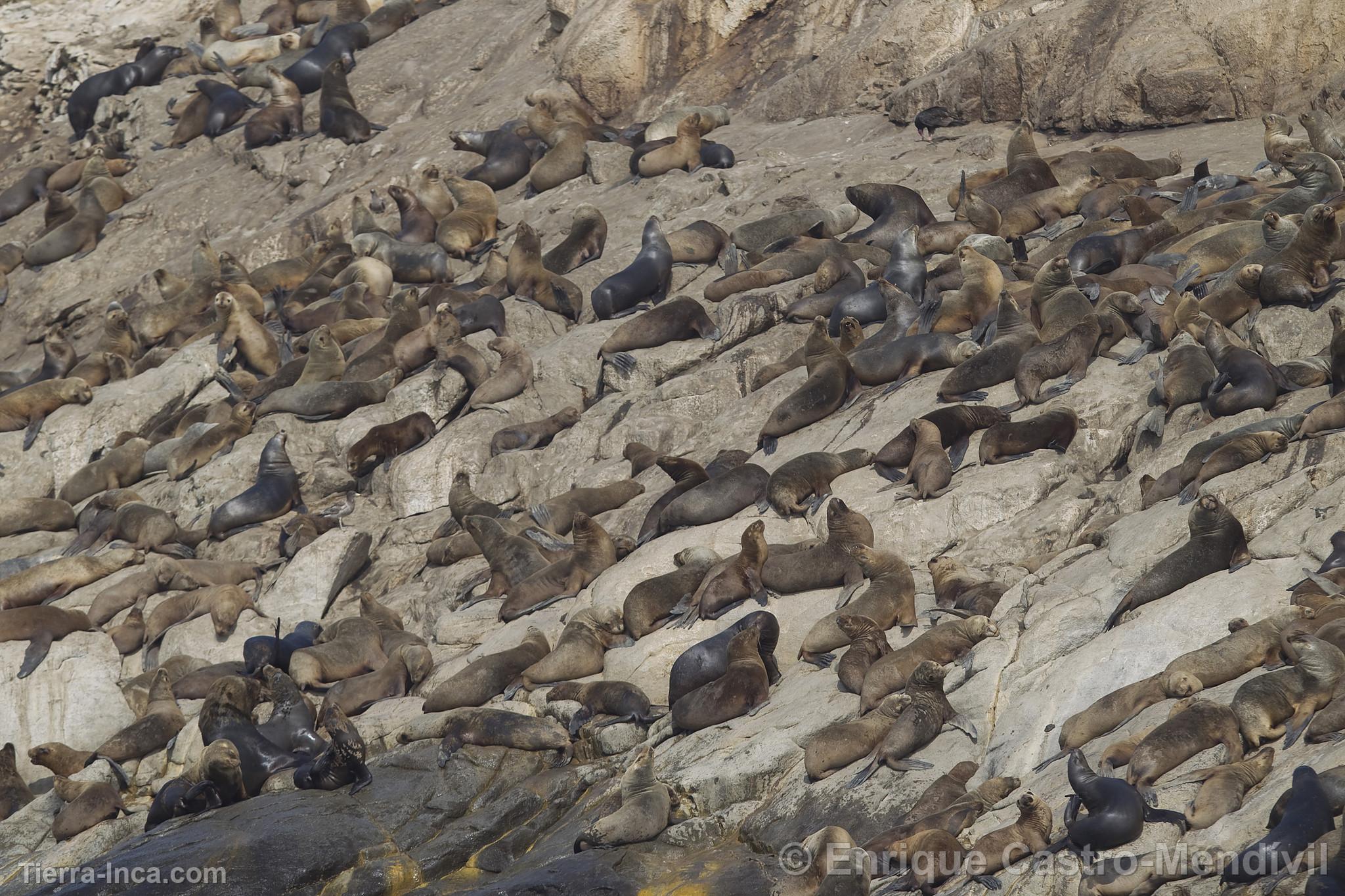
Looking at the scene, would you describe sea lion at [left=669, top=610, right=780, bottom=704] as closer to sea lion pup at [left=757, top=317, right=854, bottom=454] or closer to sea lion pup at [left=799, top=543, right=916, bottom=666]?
sea lion pup at [left=799, top=543, right=916, bottom=666]

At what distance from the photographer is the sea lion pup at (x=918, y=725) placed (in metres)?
8.24

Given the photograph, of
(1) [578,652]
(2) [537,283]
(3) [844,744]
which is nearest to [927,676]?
(3) [844,744]

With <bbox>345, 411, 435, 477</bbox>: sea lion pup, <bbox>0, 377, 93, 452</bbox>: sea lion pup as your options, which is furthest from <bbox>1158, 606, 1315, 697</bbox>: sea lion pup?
<bbox>0, 377, 93, 452</bbox>: sea lion pup

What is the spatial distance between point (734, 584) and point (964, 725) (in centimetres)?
291

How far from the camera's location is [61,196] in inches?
979

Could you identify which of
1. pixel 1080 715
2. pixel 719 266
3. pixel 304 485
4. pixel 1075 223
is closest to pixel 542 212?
pixel 719 266

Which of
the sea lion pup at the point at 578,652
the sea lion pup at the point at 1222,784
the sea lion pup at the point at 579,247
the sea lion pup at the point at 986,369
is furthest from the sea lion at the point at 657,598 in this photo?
the sea lion pup at the point at 579,247

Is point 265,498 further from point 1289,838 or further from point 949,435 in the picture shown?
point 1289,838

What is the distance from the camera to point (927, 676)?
8.45m

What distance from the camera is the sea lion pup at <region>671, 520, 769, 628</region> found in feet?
36.0

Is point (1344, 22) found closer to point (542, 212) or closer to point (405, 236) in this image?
point (542, 212)

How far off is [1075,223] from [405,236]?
9.28 metres

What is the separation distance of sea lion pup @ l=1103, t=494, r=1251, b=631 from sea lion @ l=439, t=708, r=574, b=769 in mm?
3754

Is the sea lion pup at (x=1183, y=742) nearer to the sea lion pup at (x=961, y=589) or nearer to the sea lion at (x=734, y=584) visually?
the sea lion pup at (x=961, y=589)
